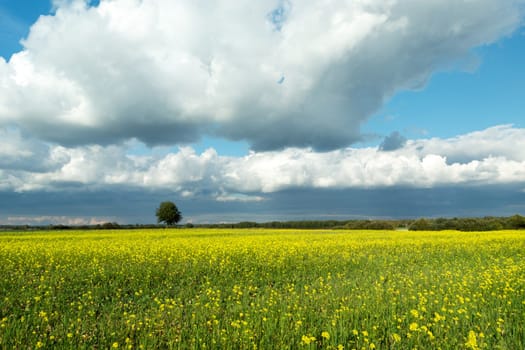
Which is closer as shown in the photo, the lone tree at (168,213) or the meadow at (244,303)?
the meadow at (244,303)

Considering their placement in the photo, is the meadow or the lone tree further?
the lone tree

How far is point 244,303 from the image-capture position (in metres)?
9.77

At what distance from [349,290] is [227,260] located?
6761mm

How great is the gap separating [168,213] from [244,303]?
108 meters

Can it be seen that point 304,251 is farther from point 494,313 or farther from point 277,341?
point 277,341

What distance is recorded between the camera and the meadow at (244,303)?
712 cm

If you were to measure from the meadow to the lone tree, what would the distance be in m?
95.2

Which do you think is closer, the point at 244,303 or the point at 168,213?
the point at 244,303

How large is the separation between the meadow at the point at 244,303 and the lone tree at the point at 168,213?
95.2m

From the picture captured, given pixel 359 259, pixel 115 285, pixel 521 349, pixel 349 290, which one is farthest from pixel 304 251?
pixel 521 349

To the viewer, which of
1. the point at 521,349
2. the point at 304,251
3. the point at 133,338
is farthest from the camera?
the point at 304,251

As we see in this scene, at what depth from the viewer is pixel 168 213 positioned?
113 metres

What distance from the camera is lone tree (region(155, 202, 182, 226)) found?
112500mm

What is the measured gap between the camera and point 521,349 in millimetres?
6621
